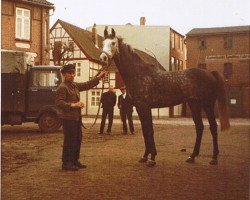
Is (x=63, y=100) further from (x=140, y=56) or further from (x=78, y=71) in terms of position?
(x=140, y=56)

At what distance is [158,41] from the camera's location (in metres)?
4.25

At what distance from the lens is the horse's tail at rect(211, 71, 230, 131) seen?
4.52 meters

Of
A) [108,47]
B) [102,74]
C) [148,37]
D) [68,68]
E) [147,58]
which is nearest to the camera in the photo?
[148,37]

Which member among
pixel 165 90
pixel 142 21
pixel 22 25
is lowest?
pixel 165 90

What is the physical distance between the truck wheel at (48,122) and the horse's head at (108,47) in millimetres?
6592

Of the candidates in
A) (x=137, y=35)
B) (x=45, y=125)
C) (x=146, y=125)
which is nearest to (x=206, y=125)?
(x=146, y=125)

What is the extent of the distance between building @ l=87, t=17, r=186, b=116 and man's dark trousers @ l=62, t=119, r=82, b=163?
4.31 ft

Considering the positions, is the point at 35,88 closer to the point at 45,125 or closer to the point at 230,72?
the point at 45,125

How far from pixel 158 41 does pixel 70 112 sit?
1566 millimetres

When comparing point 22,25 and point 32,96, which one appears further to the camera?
point 32,96

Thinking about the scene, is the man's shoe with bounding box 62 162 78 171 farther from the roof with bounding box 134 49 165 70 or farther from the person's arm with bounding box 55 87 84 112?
the roof with bounding box 134 49 165 70

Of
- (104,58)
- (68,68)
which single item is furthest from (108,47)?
(68,68)

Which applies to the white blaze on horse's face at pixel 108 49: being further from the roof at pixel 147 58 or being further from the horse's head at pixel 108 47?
the roof at pixel 147 58

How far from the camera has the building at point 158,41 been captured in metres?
4.24
